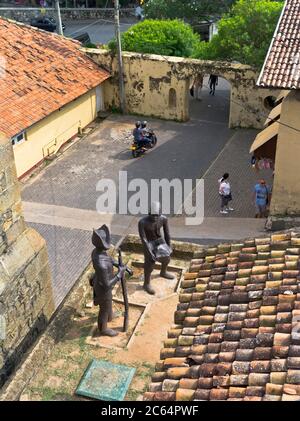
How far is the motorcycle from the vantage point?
21.1m

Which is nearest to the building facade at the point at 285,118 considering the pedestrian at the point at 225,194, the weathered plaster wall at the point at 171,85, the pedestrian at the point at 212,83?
the pedestrian at the point at 225,194

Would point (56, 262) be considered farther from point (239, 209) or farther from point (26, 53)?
point (26, 53)

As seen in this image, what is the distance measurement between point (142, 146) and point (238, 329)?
52.9 ft

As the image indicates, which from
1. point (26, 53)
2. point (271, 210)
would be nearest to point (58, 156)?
point (26, 53)

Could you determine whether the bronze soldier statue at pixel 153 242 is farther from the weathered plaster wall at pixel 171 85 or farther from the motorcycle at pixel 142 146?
the weathered plaster wall at pixel 171 85

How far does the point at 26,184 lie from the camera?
19.2m

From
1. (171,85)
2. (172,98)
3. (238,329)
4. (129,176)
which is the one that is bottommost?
(129,176)

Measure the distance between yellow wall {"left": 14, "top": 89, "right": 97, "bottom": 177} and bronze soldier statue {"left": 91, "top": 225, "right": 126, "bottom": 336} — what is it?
39.2 ft

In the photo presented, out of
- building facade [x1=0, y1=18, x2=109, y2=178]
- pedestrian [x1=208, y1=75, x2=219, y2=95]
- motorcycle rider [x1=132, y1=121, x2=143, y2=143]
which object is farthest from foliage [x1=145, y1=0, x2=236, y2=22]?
motorcycle rider [x1=132, y1=121, x2=143, y2=143]

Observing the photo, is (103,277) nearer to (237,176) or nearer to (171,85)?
(237,176)

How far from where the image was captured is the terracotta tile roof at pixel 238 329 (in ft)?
16.5

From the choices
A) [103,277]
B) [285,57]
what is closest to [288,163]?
[285,57]

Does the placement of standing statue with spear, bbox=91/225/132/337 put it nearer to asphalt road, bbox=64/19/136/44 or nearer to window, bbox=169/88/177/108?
window, bbox=169/88/177/108

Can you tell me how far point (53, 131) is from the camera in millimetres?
21016
